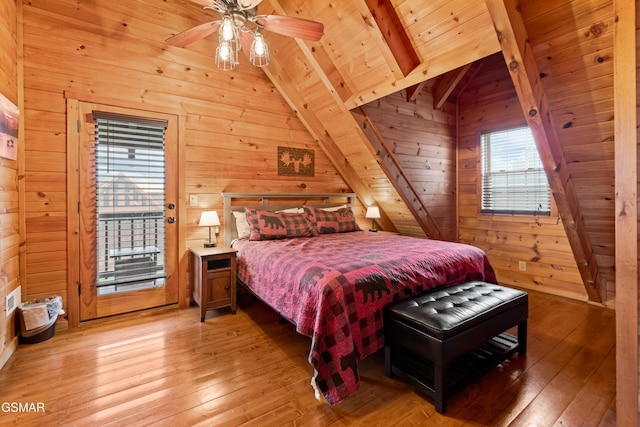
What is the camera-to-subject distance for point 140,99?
2854 millimetres

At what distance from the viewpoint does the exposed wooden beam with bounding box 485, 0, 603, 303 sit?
6.26 feet

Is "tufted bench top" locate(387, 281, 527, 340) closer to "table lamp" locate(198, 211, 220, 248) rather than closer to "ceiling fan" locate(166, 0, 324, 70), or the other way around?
"ceiling fan" locate(166, 0, 324, 70)

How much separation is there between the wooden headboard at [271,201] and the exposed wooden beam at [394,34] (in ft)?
6.51

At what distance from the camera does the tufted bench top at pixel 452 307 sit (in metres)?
1.61

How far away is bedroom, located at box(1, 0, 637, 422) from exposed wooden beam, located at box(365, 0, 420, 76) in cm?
8

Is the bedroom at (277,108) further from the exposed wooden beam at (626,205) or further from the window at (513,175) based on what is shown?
the window at (513,175)

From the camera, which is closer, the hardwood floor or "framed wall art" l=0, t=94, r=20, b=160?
the hardwood floor

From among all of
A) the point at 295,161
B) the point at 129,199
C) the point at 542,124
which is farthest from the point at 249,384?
the point at 542,124

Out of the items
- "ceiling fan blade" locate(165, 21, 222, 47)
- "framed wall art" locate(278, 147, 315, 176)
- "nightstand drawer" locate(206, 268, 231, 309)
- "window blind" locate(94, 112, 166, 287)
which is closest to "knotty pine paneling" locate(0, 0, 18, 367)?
"window blind" locate(94, 112, 166, 287)

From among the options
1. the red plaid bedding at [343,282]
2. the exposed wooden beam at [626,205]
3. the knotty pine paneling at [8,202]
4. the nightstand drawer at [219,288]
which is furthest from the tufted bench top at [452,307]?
the knotty pine paneling at [8,202]

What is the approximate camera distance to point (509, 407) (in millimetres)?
1615

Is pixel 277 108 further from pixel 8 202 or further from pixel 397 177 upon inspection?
pixel 8 202

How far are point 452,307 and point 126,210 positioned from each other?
2.89 meters

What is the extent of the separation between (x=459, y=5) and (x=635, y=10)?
100 centimetres
